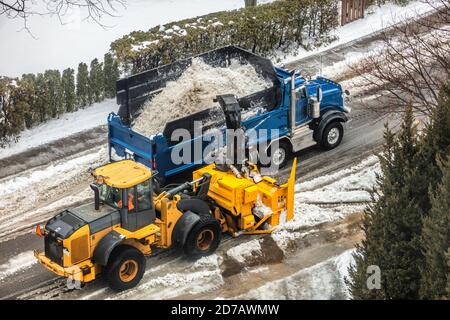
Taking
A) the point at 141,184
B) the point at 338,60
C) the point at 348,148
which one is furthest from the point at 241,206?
the point at 338,60

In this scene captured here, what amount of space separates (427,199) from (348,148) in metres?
8.11

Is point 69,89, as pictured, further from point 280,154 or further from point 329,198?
point 329,198

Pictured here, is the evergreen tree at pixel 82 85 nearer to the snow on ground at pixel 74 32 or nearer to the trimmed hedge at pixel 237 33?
the trimmed hedge at pixel 237 33

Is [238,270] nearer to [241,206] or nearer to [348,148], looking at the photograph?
[241,206]

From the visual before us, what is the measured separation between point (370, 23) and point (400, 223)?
17789 mm

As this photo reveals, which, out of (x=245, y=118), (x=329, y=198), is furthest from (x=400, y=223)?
(x=245, y=118)

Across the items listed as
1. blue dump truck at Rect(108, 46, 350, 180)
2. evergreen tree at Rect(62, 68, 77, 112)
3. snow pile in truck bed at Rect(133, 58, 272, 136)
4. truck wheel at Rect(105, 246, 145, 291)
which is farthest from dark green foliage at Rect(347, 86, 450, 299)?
evergreen tree at Rect(62, 68, 77, 112)

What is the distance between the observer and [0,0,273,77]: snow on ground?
81.2ft

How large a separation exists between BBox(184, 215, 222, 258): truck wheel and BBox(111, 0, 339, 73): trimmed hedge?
26.9 ft

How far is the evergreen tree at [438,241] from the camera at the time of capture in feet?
29.7

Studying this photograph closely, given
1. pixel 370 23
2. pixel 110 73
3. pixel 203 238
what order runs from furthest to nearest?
pixel 370 23 → pixel 110 73 → pixel 203 238

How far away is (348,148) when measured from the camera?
18.4m

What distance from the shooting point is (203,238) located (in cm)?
1374

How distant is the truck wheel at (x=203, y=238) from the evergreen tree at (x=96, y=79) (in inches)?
349
